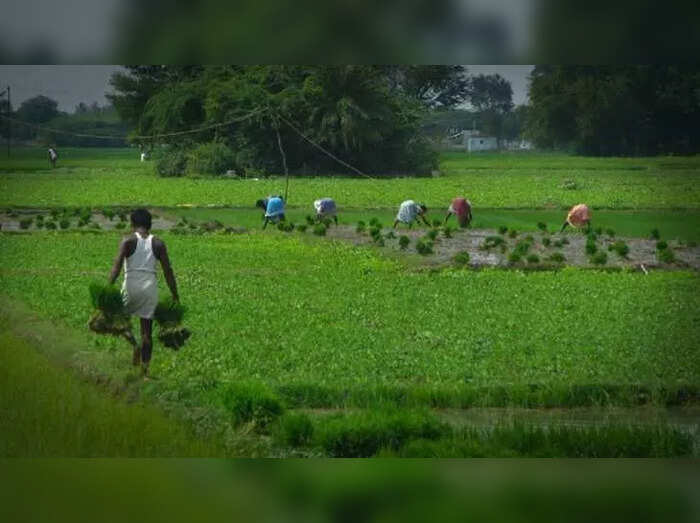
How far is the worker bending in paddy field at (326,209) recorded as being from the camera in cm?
930

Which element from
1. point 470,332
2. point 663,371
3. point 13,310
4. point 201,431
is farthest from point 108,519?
point 663,371

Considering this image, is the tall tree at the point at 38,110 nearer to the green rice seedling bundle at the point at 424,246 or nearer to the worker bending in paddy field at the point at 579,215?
the green rice seedling bundle at the point at 424,246

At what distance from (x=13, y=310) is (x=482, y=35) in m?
3.39

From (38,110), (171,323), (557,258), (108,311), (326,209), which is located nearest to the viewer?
(108,311)

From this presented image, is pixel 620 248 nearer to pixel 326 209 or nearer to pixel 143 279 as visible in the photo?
pixel 326 209

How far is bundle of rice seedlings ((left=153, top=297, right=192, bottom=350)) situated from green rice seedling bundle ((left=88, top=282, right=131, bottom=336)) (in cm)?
18

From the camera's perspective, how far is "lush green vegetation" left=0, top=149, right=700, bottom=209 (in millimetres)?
8711

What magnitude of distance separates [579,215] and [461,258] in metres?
0.83

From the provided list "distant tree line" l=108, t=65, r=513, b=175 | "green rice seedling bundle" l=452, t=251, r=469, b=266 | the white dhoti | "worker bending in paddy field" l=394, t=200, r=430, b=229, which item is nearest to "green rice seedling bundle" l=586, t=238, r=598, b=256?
"green rice seedling bundle" l=452, t=251, r=469, b=266

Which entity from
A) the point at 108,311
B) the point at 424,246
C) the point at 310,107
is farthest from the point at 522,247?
the point at 108,311

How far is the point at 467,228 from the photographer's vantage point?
953cm

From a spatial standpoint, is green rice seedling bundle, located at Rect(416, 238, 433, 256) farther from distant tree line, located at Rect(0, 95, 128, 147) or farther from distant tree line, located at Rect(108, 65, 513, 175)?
distant tree line, located at Rect(0, 95, 128, 147)

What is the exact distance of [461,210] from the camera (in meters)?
9.42

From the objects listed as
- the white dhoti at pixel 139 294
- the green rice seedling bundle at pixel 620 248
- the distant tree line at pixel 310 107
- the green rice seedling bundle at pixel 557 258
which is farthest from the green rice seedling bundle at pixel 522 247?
the white dhoti at pixel 139 294
